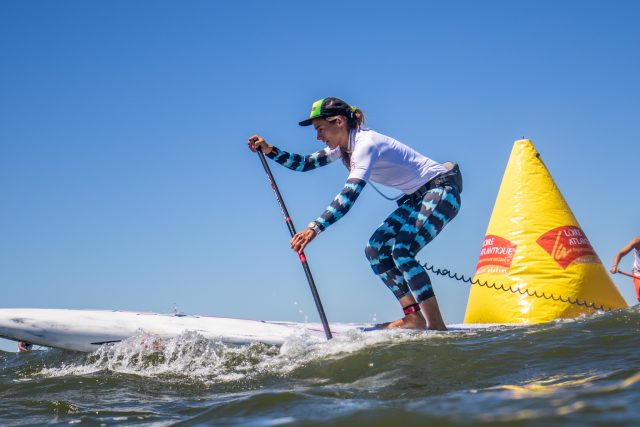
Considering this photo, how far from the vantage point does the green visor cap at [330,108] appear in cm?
543

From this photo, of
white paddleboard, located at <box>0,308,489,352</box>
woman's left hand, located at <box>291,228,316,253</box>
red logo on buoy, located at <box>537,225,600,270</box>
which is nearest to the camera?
woman's left hand, located at <box>291,228,316,253</box>

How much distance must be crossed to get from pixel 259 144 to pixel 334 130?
1.09 meters

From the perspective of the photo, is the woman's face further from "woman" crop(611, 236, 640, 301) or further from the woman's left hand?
"woman" crop(611, 236, 640, 301)

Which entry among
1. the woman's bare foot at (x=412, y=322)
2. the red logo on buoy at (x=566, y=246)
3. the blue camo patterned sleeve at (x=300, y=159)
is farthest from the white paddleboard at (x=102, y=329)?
the red logo on buoy at (x=566, y=246)

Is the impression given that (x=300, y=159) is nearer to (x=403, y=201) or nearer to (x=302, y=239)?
(x=403, y=201)

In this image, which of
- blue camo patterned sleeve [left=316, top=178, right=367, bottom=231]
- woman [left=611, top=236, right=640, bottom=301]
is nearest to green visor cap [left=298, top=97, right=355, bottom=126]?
blue camo patterned sleeve [left=316, top=178, right=367, bottom=231]

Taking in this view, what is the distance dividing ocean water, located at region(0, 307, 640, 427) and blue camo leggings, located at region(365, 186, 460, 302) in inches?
21.8

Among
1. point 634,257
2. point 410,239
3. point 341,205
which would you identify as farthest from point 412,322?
point 634,257

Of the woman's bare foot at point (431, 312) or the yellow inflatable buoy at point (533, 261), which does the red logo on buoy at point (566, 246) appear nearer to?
the yellow inflatable buoy at point (533, 261)

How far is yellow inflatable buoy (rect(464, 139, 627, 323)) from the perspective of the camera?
6574mm

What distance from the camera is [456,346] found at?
14.7 ft

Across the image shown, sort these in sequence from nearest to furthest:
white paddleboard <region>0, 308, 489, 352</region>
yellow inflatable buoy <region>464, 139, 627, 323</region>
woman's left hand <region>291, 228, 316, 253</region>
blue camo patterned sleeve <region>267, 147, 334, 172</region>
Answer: woman's left hand <region>291, 228, 316, 253</region>
white paddleboard <region>0, 308, 489, 352</region>
blue camo patterned sleeve <region>267, 147, 334, 172</region>
yellow inflatable buoy <region>464, 139, 627, 323</region>

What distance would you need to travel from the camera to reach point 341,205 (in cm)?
496

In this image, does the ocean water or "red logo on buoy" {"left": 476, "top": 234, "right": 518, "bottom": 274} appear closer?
the ocean water
